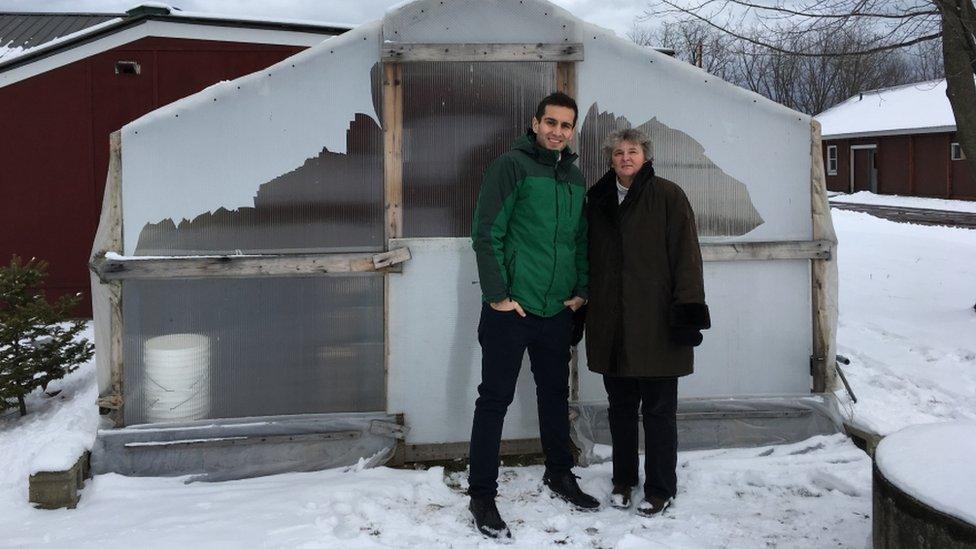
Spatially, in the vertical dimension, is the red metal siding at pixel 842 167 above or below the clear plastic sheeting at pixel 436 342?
above

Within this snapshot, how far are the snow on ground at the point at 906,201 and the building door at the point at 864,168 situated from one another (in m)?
0.64

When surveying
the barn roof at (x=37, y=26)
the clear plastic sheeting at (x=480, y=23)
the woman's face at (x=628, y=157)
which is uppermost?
the barn roof at (x=37, y=26)

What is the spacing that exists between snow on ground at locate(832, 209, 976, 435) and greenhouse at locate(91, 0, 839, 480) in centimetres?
102

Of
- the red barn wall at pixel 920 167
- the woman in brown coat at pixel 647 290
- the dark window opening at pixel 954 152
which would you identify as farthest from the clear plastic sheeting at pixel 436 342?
the dark window opening at pixel 954 152

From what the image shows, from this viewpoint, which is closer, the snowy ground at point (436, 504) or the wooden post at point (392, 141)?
the snowy ground at point (436, 504)

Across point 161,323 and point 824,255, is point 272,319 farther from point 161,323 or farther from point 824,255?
point 824,255

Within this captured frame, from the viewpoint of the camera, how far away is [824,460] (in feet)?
15.3

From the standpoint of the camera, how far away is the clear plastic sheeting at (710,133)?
4793 mm

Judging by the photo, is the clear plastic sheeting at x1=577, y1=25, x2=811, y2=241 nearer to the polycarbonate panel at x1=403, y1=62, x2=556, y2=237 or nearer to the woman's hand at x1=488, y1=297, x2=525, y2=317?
the polycarbonate panel at x1=403, y1=62, x2=556, y2=237

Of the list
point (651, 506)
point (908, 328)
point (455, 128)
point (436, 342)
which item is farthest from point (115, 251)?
point (908, 328)

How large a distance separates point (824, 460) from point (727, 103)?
2.17 m

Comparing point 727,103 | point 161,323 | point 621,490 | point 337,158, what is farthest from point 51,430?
point 727,103

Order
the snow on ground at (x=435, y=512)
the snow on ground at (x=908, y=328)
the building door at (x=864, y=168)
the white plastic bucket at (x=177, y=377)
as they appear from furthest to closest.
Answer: the building door at (x=864, y=168) < the snow on ground at (x=908, y=328) < the white plastic bucket at (x=177, y=377) < the snow on ground at (x=435, y=512)

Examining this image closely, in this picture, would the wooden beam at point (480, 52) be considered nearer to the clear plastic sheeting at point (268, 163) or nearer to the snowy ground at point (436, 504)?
the clear plastic sheeting at point (268, 163)
